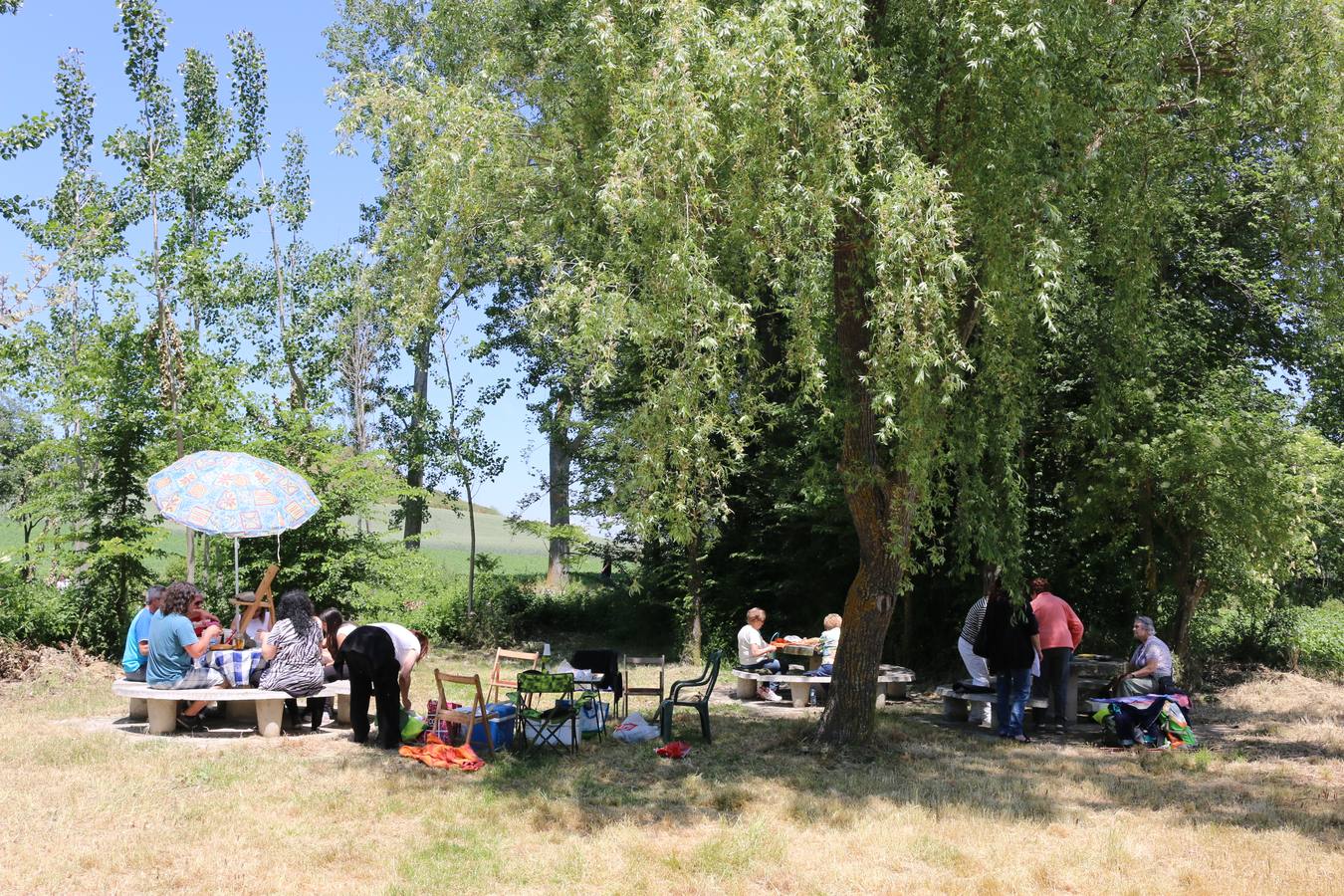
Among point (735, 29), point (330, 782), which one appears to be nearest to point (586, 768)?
point (330, 782)

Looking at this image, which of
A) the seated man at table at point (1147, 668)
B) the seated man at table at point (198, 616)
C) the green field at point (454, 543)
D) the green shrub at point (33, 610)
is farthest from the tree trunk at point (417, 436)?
the seated man at table at point (1147, 668)

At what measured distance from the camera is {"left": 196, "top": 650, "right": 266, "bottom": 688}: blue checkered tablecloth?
962cm

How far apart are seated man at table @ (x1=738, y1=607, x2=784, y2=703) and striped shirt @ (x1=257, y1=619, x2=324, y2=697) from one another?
5317 mm

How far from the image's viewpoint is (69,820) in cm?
648

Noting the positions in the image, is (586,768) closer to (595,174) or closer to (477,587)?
(595,174)

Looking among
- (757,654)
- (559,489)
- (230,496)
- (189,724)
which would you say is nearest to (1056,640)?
(757,654)

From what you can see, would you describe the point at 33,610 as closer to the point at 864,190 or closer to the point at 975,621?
the point at 975,621

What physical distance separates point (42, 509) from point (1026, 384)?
44.1 ft

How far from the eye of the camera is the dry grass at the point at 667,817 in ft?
19.1

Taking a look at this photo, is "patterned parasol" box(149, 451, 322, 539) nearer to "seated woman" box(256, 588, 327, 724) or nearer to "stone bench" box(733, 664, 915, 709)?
"seated woman" box(256, 588, 327, 724)

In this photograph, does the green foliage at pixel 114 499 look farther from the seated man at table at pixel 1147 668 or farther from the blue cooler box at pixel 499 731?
the seated man at table at pixel 1147 668

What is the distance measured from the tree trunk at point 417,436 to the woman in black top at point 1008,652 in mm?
15984

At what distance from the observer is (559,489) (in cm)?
2516

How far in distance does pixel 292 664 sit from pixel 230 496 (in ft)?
5.84
